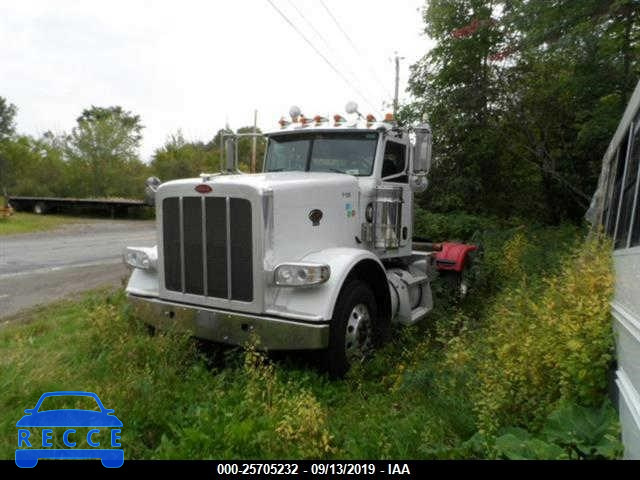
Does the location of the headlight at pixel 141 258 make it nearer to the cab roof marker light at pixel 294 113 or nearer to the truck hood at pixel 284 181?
the truck hood at pixel 284 181

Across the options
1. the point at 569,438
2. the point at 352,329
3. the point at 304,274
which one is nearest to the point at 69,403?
the point at 304,274

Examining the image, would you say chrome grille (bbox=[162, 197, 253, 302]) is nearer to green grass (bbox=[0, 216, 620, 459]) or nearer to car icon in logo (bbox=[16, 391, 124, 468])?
green grass (bbox=[0, 216, 620, 459])

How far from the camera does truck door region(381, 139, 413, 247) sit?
5.64 m

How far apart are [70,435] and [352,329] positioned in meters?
2.34

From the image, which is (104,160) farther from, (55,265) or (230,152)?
(230,152)

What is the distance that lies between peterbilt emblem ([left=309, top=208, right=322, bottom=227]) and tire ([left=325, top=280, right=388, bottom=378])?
0.68 meters

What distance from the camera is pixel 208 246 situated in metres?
4.11

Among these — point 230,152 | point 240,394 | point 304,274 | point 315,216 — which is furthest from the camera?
point 230,152

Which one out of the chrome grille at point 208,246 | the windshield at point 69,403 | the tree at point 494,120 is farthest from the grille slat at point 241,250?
the tree at point 494,120

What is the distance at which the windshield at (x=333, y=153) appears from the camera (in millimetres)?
5461
